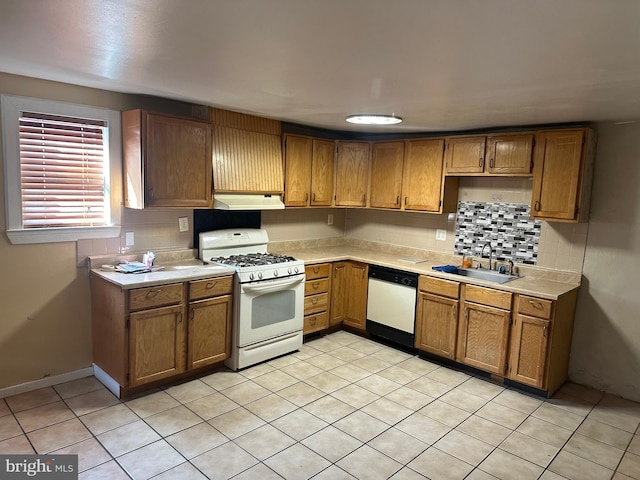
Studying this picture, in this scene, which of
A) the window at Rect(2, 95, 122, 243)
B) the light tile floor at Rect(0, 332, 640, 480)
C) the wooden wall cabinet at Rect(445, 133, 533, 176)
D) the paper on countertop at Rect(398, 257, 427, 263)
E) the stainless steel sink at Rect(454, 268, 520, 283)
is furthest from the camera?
the paper on countertop at Rect(398, 257, 427, 263)

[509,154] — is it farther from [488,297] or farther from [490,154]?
[488,297]

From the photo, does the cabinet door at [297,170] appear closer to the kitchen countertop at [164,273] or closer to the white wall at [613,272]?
the kitchen countertop at [164,273]

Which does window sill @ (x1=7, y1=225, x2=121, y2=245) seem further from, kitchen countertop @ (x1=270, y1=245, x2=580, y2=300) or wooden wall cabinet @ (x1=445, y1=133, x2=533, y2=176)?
wooden wall cabinet @ (x1=445, y1=133, x2=533, y2=176)

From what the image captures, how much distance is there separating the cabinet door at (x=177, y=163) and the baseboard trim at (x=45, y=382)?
149 cm

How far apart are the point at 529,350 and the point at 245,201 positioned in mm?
2753

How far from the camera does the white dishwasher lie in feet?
14.0

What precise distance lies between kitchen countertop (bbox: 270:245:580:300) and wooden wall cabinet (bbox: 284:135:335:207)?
1.86ft

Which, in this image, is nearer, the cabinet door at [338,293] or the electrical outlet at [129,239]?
the electrical outlet at [129,239]

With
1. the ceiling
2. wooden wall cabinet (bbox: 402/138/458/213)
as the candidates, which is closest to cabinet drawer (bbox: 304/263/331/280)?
wooden wall cabinet (bbox: 402/138/458/213)

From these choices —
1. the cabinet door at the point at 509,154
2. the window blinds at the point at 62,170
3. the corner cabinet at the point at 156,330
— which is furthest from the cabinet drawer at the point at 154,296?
the cabinet door at the point at 509,154

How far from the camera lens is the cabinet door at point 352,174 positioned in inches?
194

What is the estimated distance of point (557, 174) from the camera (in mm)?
3562

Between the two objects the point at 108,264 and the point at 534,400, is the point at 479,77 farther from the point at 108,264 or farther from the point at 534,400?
the point at 108,264

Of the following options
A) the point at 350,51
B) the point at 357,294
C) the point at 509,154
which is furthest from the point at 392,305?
the point at 350,51
